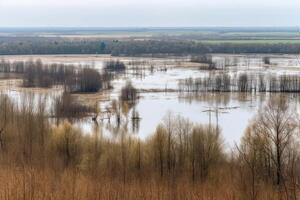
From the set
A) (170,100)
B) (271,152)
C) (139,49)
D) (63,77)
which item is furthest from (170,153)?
(139,49)

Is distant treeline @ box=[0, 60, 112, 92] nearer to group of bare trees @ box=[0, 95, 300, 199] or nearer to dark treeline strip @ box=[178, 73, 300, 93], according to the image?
dark treeline strip @ box=[178, 73, 300, 93]

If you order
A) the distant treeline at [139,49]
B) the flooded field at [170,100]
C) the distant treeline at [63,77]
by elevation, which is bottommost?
the flooded field at [170,100]

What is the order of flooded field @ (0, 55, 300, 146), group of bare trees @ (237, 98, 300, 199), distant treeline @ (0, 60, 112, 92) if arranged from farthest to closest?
distant treeline @ (0, 60, 112, 92)
flooded field @ (0, 55, 300, 146)
group of bare trees @ (237, 98, 300, 199)

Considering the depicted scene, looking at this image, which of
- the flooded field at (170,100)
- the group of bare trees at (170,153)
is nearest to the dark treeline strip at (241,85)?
the flooded field at (170,100)

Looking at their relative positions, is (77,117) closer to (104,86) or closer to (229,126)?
(229,126)

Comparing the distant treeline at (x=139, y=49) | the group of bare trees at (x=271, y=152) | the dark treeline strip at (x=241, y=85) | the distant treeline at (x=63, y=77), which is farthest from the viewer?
the distant treeline at (x=139, y=49)

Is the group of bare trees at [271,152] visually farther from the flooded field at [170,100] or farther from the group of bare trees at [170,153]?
the flooded field at [170,100]

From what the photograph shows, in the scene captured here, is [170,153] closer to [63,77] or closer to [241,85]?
[241,85]

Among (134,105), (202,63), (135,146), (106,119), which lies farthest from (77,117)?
(202,63)

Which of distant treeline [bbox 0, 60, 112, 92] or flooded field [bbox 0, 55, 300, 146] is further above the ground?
distant treeline [bbox 0, 60, 112, 92]

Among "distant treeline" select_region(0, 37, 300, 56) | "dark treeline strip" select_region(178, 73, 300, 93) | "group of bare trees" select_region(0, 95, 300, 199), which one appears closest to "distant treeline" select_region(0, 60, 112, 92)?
"dark treeline strip" select_region(178, 73, 300, 93)

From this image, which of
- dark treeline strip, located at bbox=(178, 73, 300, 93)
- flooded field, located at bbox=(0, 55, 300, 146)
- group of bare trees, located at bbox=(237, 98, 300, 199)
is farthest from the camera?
dark treeline strip, located at bbox=(178, 73, 300, 93)
